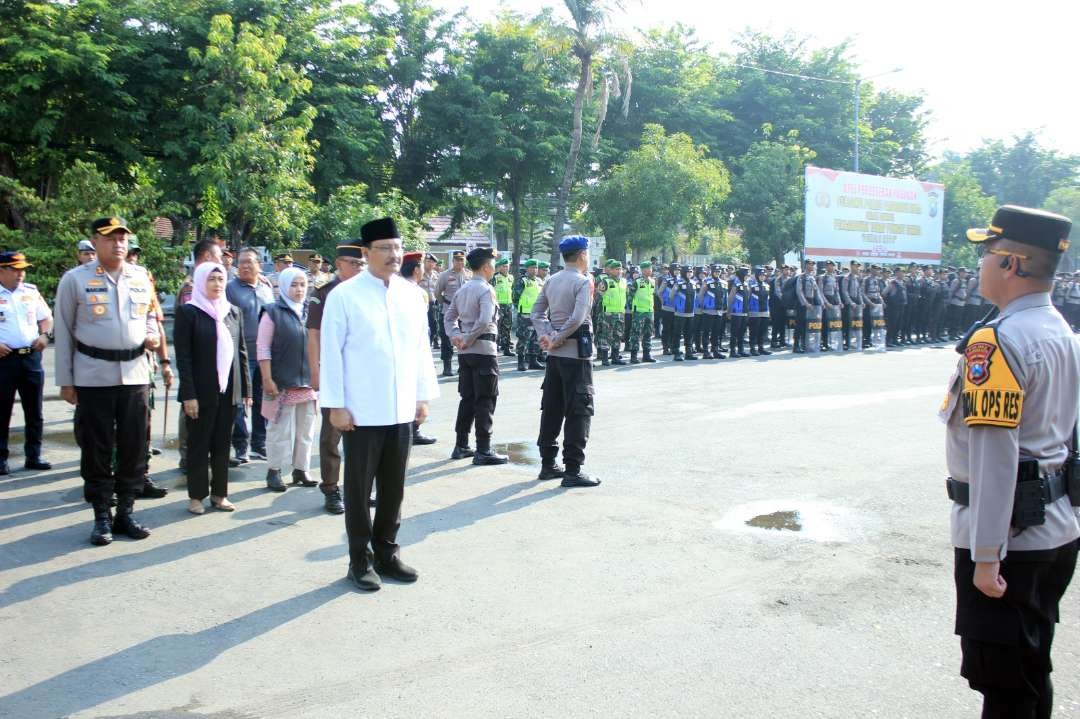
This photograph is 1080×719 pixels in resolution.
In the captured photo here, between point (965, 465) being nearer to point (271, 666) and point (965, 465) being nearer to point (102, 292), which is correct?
point (271, 666)

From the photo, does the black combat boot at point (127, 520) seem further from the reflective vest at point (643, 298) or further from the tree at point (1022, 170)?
the tree at point (1022, 170)

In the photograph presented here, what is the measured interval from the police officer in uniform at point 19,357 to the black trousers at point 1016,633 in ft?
25.0

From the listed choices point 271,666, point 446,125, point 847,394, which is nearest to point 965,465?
point 271,666

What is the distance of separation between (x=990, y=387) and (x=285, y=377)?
5658 mm

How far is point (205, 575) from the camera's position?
5156mm

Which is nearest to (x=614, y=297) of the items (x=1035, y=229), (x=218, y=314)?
(x=218, y=314)

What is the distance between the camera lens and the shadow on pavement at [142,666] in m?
3.60

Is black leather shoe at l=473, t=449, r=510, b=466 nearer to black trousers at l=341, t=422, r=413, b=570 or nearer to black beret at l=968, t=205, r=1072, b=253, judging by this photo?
black trousers at l=341, t=422, r=413, b=570

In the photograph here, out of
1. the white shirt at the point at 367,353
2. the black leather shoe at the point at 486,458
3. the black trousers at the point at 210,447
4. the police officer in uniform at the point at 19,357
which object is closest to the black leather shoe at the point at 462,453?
the black leather shoe at the point at 486,458

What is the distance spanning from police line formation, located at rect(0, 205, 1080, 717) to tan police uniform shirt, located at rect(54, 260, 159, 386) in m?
0.01

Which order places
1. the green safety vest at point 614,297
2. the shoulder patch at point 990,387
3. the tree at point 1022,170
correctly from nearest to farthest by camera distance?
the shoulder patch at point 990,387, the green safety vest at point 614,297, the tree at point 1022,170

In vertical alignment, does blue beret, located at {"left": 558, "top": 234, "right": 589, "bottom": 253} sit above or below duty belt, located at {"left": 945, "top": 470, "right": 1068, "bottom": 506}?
above

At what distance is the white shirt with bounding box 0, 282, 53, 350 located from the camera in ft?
25.7

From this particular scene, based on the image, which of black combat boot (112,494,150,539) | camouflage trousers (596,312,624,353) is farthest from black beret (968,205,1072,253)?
camouflage trousers (596,312,624,353)
